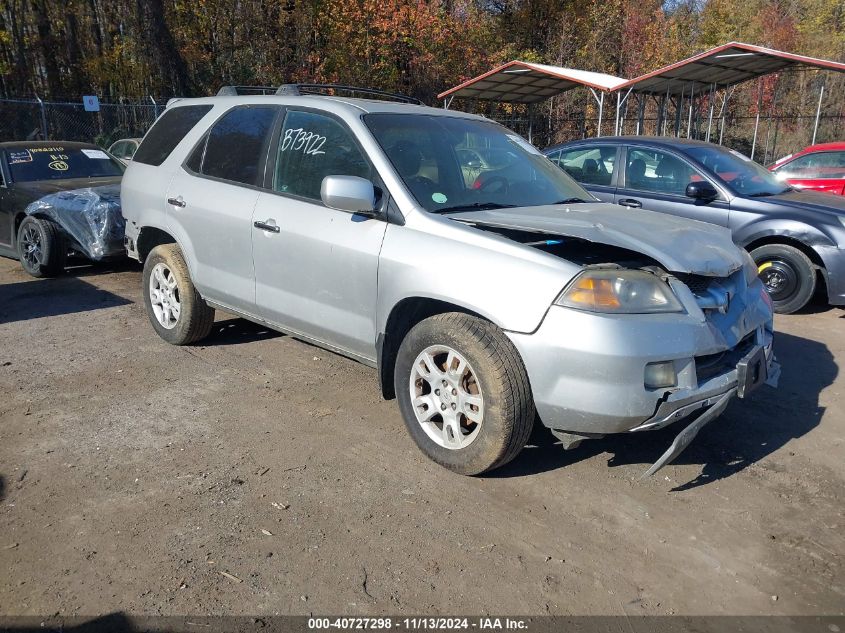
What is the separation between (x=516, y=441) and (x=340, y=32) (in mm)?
22300

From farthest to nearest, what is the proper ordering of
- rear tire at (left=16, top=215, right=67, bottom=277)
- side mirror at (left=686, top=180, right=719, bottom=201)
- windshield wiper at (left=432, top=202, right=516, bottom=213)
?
rear tire at (left=16, top=215, right=67, bottom=277) < side mirror at (left=686, top=180, right=719, bottom=201) < windshield wiper at (left=432, top=202, right=516, bottom=213)

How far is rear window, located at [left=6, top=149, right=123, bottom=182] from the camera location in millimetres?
8102

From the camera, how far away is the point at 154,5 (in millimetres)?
20078

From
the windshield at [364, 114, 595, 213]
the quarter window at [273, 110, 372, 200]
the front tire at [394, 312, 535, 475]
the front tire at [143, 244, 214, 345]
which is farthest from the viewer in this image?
the front tire at [143, 244, 214, 345]

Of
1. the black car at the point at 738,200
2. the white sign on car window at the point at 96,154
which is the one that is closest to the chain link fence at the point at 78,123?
the white sign on car window at the point at 96,154

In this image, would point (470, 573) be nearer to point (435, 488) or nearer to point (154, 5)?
point (435, 488)

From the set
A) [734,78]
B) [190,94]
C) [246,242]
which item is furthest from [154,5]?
[246,242]

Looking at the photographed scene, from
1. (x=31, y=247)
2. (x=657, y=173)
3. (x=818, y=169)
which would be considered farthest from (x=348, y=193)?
(x=818, y=169)

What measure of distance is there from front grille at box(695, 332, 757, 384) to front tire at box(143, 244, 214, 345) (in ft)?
11.7

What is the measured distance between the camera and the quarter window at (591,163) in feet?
25.1

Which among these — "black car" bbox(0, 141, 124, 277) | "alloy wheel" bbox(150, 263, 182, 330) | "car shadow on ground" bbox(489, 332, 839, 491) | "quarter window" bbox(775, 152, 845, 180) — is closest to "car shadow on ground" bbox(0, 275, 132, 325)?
"black car" bbox(0, 141, 124, 277)

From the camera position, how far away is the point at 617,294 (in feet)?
10.00

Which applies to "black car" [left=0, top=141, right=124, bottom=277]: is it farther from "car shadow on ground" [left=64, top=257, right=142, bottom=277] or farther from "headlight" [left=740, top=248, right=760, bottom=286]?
"headlight" [left=740, top=248, right=760, bottom=286]

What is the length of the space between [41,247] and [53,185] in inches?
32.9
